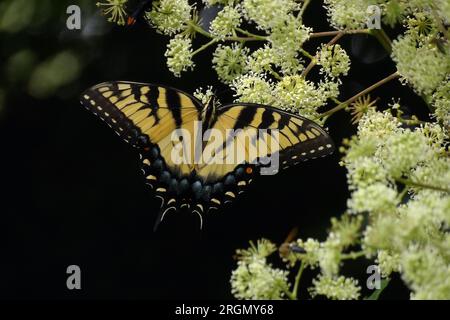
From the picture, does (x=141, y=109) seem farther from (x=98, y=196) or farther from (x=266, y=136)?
(x=98, y=196)

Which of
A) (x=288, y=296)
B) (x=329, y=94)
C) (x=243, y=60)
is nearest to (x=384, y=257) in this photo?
(x=288, y=296)

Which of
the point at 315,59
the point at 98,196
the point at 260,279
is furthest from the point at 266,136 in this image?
the point at 98,196

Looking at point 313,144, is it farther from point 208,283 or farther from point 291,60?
point 208,283

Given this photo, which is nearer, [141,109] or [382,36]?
[382,36]

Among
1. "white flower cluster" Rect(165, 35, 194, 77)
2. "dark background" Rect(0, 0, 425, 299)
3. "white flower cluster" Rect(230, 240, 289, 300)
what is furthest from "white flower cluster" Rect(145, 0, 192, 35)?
"dark background" Rect(0, 0, 425, 299)

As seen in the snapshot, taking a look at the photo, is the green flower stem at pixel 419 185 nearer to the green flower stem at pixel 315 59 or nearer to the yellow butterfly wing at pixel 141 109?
the green flower stem at pixel 315 59

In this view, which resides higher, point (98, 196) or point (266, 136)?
point (98, 196)
